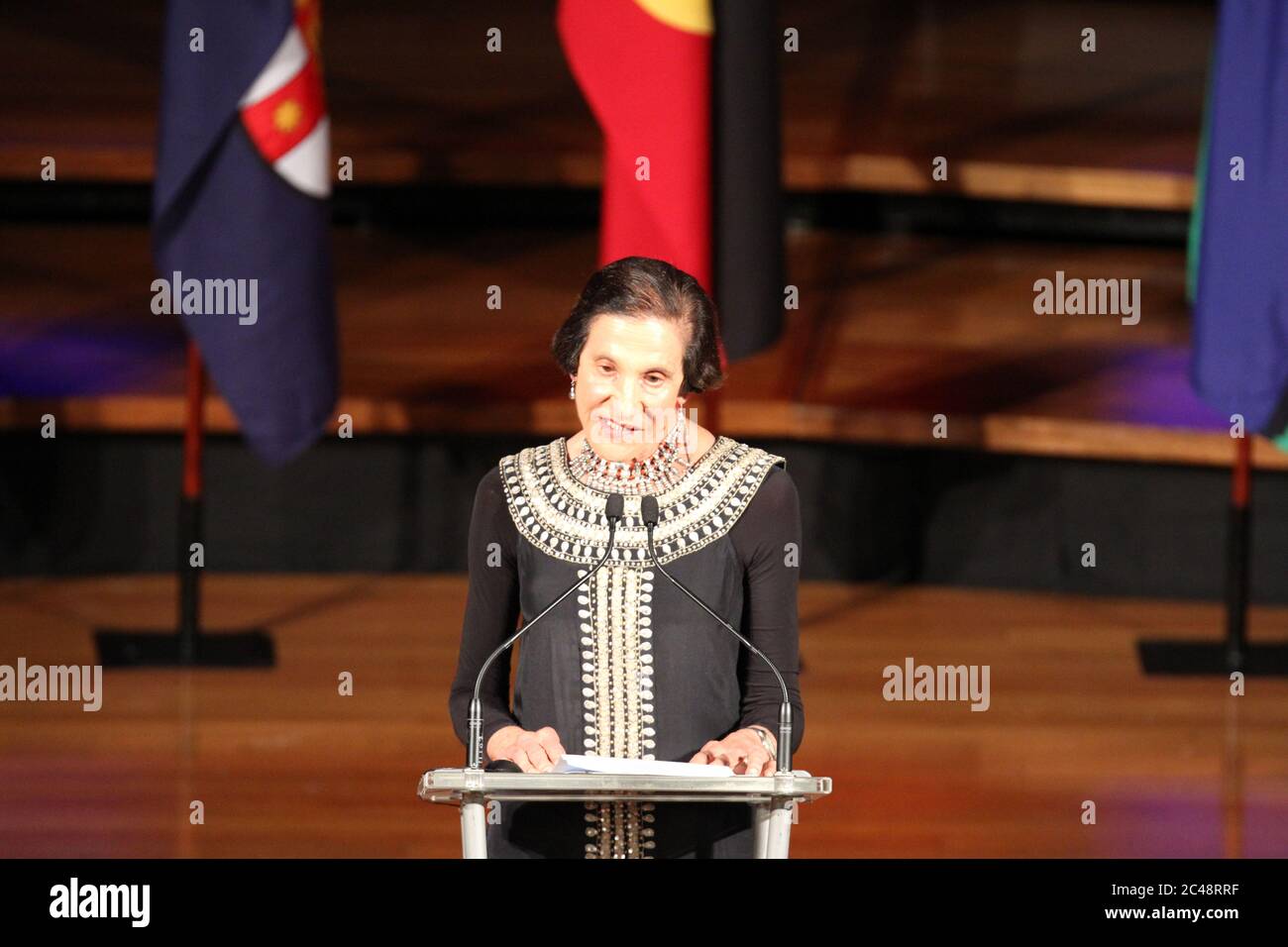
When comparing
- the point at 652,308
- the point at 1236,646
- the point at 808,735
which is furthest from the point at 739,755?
the point at 1236,646

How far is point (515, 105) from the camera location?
5.49 m

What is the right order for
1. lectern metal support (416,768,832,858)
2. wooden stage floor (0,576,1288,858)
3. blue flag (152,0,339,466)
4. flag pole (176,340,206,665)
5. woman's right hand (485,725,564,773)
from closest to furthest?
1. lectern metal support (416,768,832,858)
2. woman's right hand (485,725,564,773)
3. wooden stage floor (0,576,1288,858)
4. blue flag (152,0,339,466)
5. flag pole (176,340,206,665)

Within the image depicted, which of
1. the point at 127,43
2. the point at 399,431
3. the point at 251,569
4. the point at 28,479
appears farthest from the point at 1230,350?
the point at 127,43

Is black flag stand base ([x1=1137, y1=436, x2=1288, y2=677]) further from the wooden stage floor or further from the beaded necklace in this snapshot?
the beaded necklace

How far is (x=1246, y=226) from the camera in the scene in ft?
11.1

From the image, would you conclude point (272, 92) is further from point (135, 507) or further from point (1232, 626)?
point (1232, 626)

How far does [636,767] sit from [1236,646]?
249 cm

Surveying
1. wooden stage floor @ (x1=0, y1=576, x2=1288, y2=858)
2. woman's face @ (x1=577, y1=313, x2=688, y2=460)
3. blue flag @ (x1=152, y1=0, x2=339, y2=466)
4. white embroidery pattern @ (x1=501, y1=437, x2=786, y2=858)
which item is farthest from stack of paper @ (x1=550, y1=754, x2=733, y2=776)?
blue flag @ (x1=152, y1=0, x2=339, y2=466)

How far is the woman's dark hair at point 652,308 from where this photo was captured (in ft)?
4.82

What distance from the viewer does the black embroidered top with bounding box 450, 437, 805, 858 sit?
152 centimetres

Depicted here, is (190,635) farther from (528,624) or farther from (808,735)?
(528,624)

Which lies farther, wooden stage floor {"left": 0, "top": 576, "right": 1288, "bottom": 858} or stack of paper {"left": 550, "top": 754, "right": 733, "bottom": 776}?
wooden stage floor {"left": 0, "top": 576, "right": 1288, "bottom": 858}

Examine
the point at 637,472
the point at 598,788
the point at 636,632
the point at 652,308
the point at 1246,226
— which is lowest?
the point at 598,788

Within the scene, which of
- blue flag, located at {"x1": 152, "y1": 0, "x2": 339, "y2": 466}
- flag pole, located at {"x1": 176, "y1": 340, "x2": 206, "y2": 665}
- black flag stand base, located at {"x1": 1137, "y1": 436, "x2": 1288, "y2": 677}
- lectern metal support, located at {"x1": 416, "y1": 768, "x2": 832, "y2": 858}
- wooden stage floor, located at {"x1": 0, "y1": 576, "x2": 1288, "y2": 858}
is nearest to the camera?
lectern metal support, located at {"x1": 416, "y1": 768, "x2": 832, "y2": 858}
